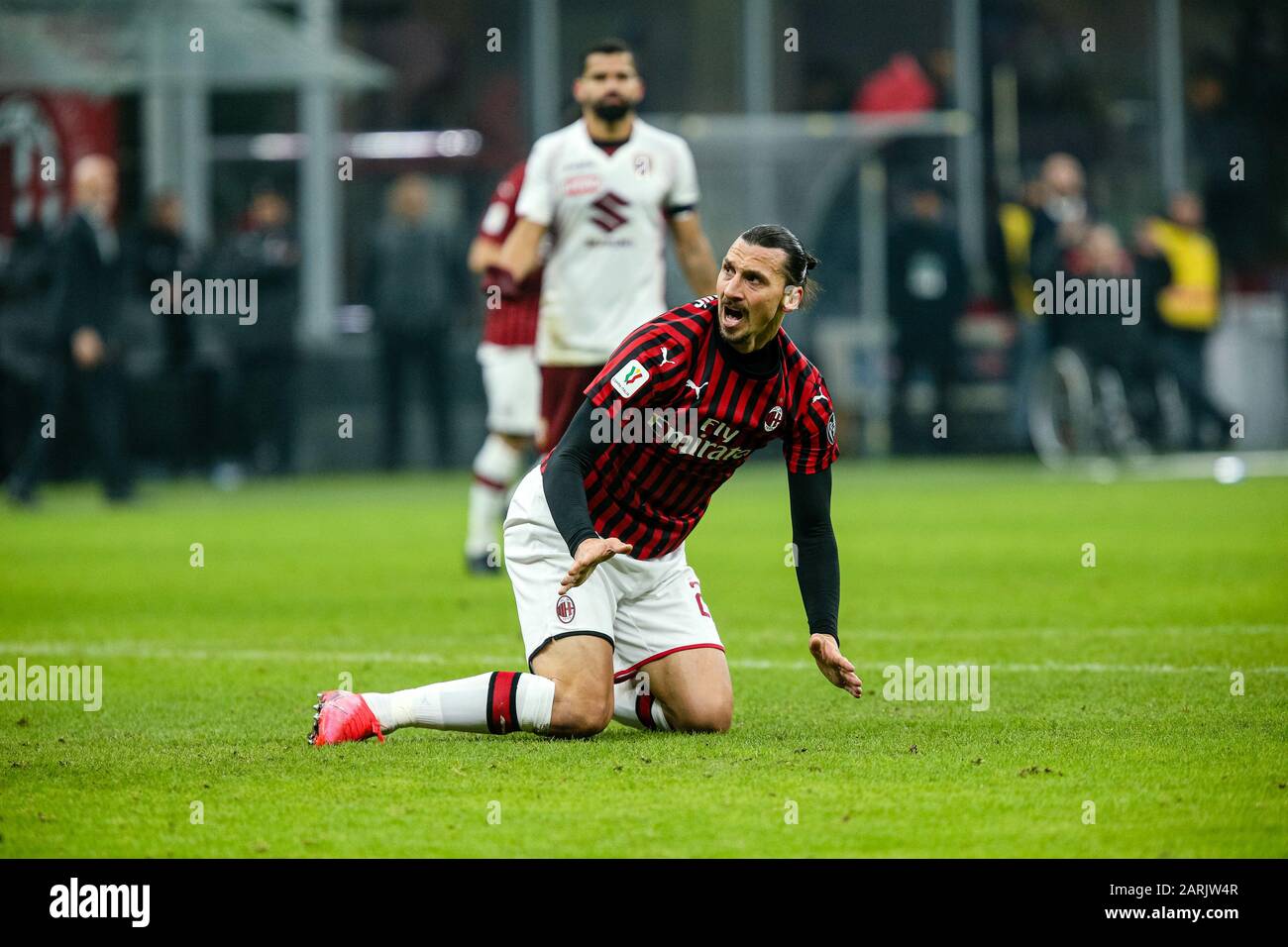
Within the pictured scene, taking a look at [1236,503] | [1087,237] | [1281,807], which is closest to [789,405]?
[1281,807]

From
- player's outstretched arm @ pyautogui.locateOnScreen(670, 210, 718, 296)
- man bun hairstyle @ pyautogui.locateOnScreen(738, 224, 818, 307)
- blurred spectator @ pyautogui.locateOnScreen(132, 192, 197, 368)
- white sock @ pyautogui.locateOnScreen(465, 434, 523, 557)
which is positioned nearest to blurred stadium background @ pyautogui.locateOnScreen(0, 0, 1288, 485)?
blurred spectator @ pyautogui.locateOnScreen(132, 192, 197, 368)

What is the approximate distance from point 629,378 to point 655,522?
27.8 inches

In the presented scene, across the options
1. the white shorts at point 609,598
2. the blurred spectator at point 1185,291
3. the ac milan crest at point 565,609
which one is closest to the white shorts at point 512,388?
the white shorts at point 609,598

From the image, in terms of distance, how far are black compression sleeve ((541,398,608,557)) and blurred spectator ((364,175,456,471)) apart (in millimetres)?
13596

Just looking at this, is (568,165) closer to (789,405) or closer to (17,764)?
(789,405)

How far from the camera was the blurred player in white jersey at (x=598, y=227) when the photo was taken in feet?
32.1

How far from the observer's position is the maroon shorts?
1020 cm

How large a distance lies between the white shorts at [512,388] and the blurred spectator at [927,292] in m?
9.59

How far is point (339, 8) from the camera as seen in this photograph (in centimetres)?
2366

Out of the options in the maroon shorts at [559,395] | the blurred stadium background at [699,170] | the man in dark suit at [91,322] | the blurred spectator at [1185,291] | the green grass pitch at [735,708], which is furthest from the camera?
the blurred stadium background at [699,170]

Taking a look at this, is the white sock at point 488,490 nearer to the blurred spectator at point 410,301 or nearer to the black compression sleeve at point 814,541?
the black compression sleeve at point 814,541

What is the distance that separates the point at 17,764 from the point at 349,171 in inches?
696
